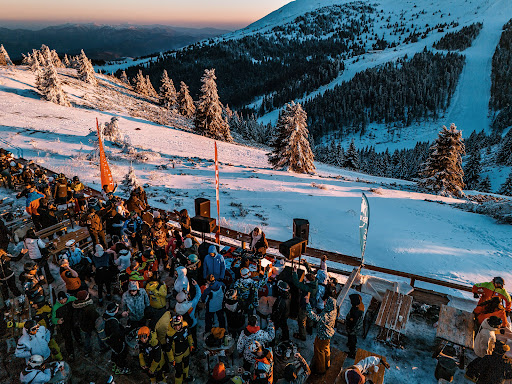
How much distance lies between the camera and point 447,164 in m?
30.2

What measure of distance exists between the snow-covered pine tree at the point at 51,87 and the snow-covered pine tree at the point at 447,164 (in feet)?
158

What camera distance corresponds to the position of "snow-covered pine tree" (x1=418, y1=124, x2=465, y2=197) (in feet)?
97.9

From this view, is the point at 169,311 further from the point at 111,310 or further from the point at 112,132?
the point at 112,132

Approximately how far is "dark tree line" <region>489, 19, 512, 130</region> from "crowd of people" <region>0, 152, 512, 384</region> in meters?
150

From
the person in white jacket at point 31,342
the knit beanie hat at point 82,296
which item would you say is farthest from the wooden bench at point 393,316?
the person in white jacket at point 31,342

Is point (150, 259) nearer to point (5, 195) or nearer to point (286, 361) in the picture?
point (286, 361)

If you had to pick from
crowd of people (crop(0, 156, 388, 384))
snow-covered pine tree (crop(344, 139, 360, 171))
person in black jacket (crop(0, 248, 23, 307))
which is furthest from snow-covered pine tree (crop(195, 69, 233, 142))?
person in black jacket (crop(0, 248, 23, 307))

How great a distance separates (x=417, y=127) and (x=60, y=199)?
150m

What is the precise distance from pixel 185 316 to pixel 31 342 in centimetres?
285

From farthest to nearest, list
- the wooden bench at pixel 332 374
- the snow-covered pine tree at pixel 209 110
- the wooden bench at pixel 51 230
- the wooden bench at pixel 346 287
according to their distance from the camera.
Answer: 1. the snow-covered pine tree at pixel 209 110
2. the wooden bench at pixel 51 230
3. the wooden bench at pixel 346 287
4. the wooden bench at pixel 332 374

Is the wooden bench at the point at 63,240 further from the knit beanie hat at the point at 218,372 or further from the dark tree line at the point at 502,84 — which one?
the dark tree line at the point at 502,84

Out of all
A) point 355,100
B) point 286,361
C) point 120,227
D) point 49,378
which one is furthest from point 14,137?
point 355,100

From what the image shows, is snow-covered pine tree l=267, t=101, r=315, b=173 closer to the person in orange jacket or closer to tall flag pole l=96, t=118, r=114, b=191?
tall flag pole l=96, t=118, r=114, b=191

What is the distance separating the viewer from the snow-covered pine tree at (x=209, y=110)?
4194 centimetres
